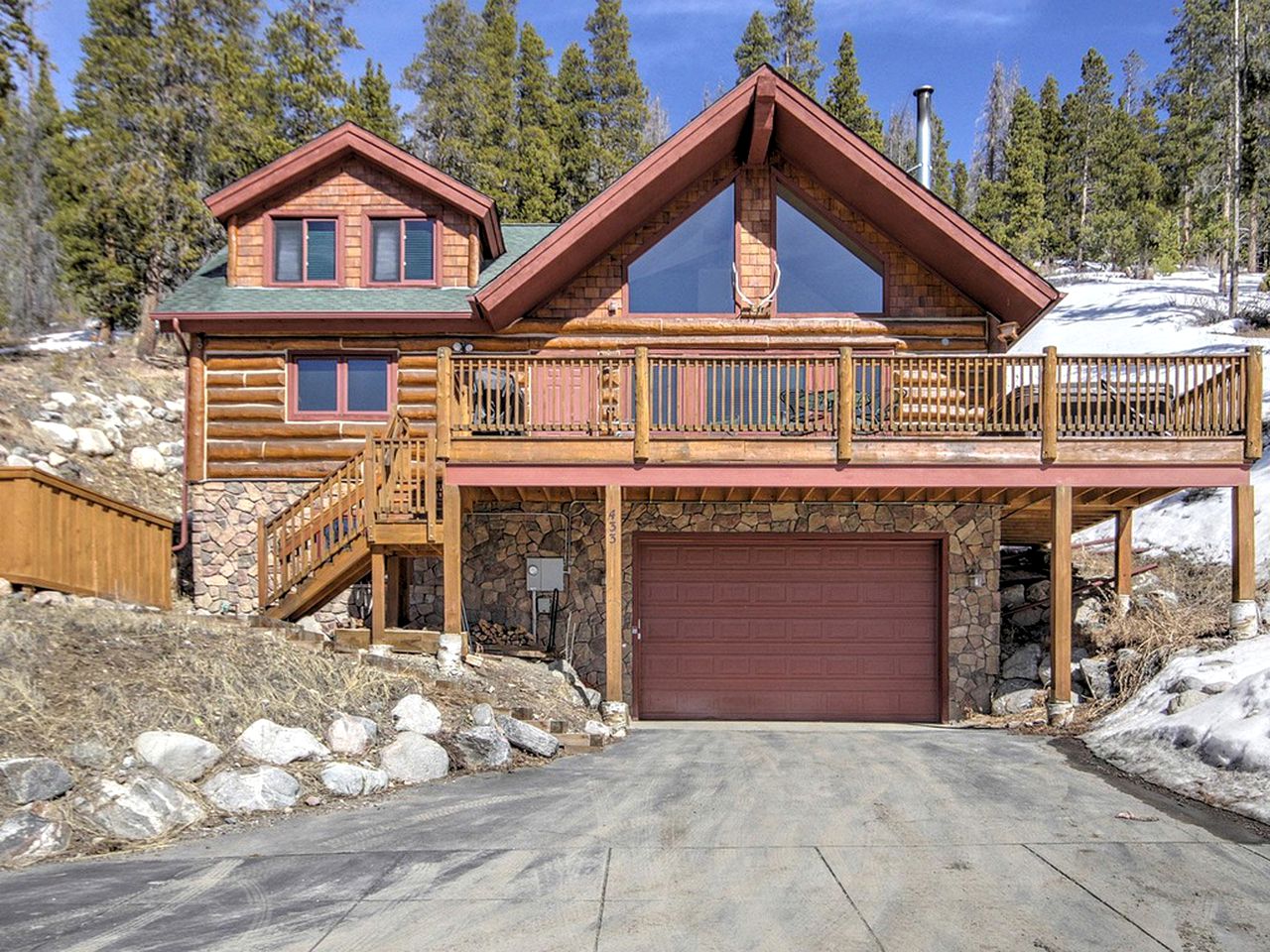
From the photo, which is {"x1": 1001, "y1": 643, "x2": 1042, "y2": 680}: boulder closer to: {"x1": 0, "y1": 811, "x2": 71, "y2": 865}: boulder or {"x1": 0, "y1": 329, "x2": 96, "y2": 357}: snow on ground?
{"x1": 0, "y1": 811, "x2": 71, "y2": 865}: boulder

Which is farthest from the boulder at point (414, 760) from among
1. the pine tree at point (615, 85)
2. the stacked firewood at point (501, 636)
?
the pine tree at point (615, 85)

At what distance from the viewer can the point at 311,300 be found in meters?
15.2

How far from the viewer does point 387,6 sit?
34250 mm

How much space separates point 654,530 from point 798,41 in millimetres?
39351

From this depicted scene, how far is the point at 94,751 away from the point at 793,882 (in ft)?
16.5

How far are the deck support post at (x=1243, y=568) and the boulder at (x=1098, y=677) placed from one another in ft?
4.40

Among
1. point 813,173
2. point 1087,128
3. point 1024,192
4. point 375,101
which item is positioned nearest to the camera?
point 813,173

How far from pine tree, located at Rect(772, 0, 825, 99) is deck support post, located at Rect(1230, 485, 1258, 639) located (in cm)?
3941

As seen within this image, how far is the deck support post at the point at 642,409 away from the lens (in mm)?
11812

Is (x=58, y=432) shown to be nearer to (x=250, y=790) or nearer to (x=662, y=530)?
(x=662, y=530)

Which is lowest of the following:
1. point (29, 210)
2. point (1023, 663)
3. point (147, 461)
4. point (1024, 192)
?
point (1023, 663)

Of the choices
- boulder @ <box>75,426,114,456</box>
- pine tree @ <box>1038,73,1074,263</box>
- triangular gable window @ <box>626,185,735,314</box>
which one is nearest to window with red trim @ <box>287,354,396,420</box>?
triangular gable window @ <box>626,185,735,314</box>

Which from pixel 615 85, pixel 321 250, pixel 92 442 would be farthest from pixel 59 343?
pixel 615 85

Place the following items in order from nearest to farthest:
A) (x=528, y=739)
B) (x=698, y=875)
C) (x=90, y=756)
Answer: (x=698, y=875), (x=90, y=756), (x=528, y=739)
